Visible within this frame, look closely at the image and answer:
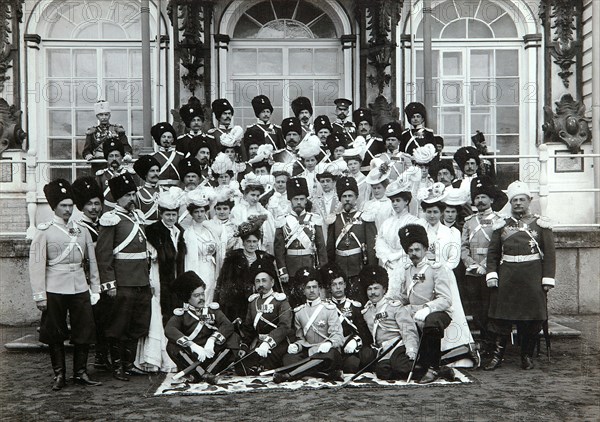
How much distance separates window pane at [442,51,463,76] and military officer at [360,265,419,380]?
20.3ft

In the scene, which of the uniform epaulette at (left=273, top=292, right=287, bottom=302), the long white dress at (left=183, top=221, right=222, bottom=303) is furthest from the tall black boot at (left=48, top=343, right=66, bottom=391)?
the uniform epaulette at (left=273, top=292, right=287, bottom=302)

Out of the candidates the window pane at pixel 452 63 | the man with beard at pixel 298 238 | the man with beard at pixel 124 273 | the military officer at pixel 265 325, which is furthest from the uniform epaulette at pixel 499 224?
the window pane at pixel 452 63

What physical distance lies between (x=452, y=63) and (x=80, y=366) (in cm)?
816

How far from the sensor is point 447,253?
758 cm

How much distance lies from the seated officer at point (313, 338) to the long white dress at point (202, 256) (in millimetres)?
934

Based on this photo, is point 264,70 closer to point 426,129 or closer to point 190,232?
point 426,129

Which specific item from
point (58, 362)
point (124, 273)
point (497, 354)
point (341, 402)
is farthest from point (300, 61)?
point (341, 402)

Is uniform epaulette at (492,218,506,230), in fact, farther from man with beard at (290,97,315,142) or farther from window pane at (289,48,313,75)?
window pane at (289,48,313,75)

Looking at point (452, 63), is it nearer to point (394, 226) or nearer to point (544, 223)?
point (394, 226)

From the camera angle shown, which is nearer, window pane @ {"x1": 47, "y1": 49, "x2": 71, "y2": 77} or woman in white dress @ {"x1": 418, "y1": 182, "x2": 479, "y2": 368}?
woman in white dress @ {"x1": 418, "y1": 182, "x2": 479, "y2": 368}

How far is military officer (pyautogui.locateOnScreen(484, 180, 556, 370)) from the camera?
7.36 metres

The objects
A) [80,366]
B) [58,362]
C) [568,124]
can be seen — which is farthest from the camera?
[568,124]

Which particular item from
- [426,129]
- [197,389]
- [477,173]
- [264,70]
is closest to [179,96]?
[264,70]

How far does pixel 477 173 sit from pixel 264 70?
499cm
